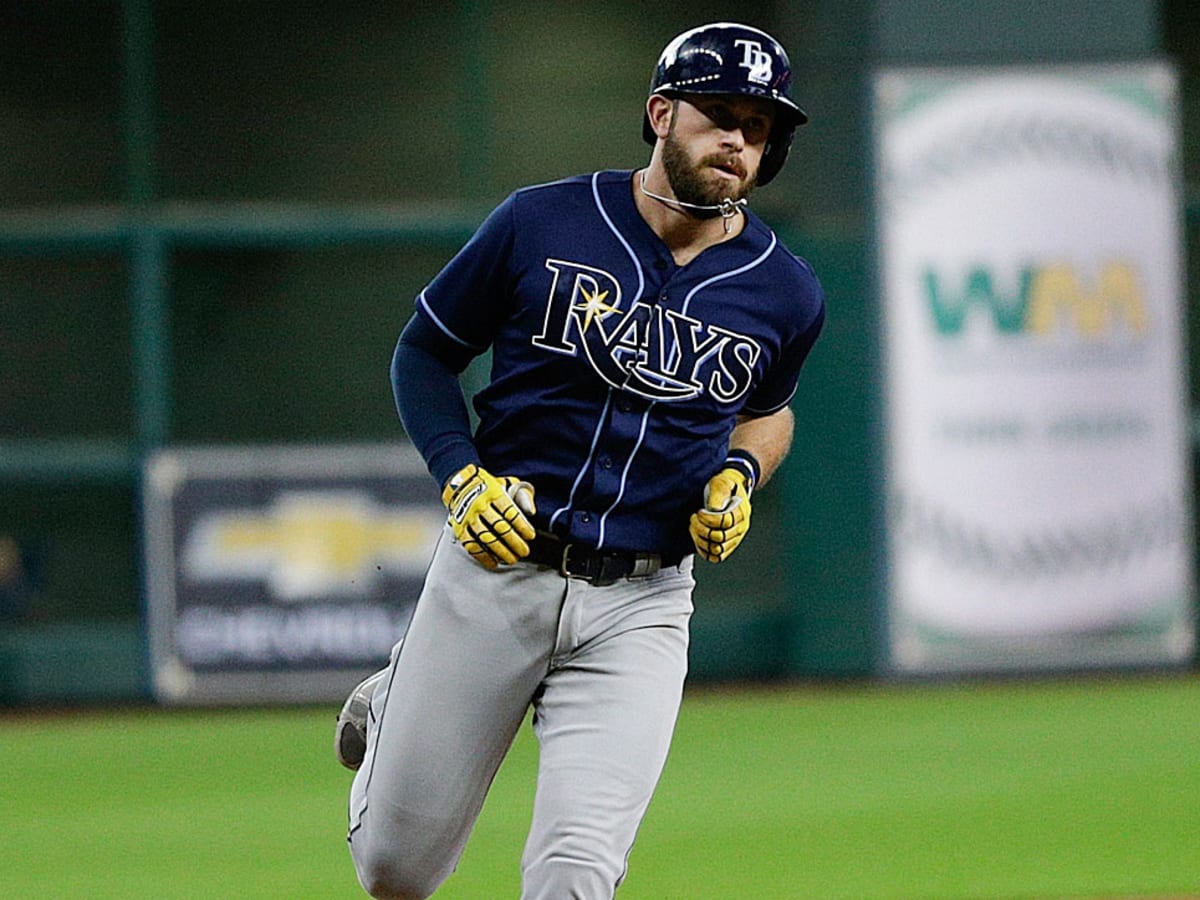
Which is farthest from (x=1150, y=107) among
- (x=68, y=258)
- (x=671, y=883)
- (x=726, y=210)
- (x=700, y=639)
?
(x=726, y=210)

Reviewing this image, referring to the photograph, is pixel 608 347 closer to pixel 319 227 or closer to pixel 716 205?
pixel 716 205

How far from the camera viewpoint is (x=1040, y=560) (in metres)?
12.3

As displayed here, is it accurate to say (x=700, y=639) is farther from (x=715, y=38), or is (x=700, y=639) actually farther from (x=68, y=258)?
(x=715, y=38)

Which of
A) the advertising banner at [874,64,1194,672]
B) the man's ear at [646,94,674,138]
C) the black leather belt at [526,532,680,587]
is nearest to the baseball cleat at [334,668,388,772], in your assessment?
the black leather belt at [526,532,680,587]

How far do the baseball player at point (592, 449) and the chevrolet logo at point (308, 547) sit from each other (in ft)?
23.0

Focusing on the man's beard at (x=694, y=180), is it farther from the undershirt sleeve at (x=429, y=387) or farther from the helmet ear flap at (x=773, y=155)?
the undershirt sleeve at (x=429, y=387)

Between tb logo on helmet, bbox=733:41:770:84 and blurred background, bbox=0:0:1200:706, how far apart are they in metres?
7.76

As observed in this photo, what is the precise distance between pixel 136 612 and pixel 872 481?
4.37 metres

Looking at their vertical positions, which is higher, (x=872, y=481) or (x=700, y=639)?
(x=872, y=481)

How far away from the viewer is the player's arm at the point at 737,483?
15.5 feet

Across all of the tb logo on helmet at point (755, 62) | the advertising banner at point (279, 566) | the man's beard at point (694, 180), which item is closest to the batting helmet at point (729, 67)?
the tb logo on helmet at point (755, 62)

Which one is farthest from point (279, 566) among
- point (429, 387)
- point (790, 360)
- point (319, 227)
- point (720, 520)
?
point (720, 520)

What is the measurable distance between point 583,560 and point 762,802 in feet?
13.0

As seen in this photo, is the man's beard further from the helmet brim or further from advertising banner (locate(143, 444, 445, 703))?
advertising banner (locate(143, 444, 445, 703))
